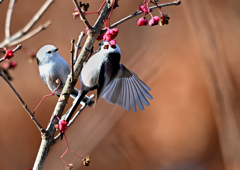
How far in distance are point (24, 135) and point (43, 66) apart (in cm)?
212

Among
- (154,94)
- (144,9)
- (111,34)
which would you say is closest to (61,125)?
(111,34)

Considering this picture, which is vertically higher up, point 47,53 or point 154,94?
point 47,53

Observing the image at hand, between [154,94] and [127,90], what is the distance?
198cm

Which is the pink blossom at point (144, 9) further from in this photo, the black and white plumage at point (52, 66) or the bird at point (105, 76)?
the black and white plumage at point (52, 66)

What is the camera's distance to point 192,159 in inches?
168

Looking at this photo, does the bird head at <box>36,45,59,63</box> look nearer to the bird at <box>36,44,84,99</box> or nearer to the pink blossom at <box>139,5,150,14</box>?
the bird at <box>36,44,84,99</box>

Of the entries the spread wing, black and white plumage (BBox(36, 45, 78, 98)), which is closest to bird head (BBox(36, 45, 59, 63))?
black and white plumage (BBox(36, 45, 78, 98))

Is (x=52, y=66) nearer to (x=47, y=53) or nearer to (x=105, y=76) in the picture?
(x=47, y=53)

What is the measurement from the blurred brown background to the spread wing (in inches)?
48.8

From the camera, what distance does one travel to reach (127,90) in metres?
2.44

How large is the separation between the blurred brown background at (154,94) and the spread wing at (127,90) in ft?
4.07

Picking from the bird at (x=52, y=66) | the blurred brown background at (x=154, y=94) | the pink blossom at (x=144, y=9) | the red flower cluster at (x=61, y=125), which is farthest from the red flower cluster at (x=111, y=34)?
the blurred brown background at (x=154, y=94)

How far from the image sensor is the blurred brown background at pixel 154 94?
12.9 feet

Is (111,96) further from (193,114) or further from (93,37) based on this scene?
(193,114)
